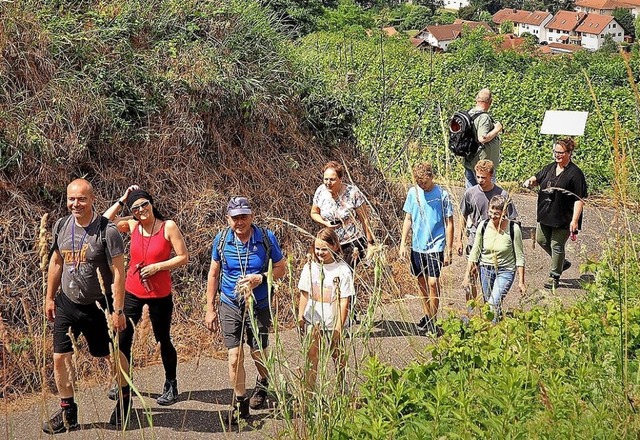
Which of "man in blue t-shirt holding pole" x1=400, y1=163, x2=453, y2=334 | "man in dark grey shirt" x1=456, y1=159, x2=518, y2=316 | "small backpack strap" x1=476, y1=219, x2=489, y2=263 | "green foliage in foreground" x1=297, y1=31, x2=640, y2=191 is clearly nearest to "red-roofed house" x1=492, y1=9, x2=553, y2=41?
"green foliage in foreground" x1=297, y1=31, x2=640, y2=191

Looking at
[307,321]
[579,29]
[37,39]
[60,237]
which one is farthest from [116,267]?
[579,29]

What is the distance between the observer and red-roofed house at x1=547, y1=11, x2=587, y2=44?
91806 mm

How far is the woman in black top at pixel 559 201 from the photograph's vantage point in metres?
9.39

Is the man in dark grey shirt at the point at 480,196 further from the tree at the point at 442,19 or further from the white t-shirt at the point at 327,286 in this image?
the tree at the point at 442,19

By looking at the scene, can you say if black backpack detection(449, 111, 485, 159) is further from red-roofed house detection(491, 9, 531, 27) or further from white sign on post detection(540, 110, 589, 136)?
red-roofed house detection(491, 9, 531, 27)

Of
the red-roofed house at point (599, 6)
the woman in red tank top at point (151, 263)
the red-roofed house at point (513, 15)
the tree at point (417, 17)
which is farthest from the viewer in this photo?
the red-roofed house at point (513, 15)

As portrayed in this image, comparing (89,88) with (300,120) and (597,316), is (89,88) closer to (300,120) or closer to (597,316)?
(300,120)

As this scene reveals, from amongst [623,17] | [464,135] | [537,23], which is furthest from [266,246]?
[537,23]

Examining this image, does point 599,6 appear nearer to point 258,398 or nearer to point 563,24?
point 563,24

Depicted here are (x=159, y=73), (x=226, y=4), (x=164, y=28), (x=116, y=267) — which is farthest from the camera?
(x=226, y=4)

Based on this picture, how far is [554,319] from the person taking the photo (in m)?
4.81

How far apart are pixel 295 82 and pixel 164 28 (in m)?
1.85

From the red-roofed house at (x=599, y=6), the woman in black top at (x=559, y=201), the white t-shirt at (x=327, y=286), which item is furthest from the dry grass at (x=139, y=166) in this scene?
the red-roofed house at (x=599, y=6)

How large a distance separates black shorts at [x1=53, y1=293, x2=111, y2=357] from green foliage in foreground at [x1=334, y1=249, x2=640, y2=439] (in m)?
2.63
